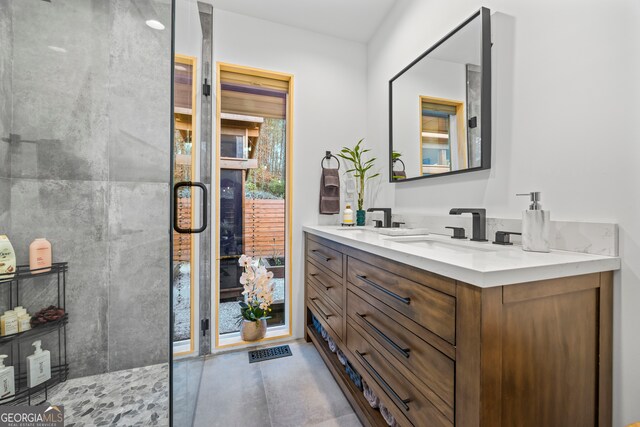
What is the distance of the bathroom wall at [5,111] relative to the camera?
145 centimetres

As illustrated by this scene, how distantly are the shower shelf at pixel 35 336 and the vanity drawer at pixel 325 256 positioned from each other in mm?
1493

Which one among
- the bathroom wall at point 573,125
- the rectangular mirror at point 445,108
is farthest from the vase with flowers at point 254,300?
the bathroom wall at point 573,125

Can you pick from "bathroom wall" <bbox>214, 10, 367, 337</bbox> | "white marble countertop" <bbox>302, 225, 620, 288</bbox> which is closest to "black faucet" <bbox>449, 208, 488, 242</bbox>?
"white marble countertop" <bbox>302, 225, 620, 288</bbox>

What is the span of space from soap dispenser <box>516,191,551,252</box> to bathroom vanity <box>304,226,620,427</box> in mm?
53

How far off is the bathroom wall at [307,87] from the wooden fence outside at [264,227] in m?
0.15

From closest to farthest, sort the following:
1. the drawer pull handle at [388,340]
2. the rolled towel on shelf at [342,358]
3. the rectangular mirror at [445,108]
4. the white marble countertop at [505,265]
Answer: the white marble countertop at [505,265]
the drawer pull handle at [388,340]
the rectangular mirror at [445,108]
the rolled towel on shelf at [342,358]

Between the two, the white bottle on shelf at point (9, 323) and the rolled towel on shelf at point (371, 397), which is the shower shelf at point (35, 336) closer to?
the white bottle on shelf at point (9, 323)

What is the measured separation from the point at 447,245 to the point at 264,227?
144 centimetres

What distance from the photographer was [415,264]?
0.88 metres

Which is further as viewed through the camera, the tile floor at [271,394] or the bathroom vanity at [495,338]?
the tile floor at [271,394]

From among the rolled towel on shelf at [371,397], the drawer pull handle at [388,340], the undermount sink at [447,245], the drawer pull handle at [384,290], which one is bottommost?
the rolled towel on shelf at [371,397]

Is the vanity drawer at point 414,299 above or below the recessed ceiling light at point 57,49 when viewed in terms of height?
below

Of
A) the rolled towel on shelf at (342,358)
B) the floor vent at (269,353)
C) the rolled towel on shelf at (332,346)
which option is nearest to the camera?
the rolled towel on shelf at (342,358)

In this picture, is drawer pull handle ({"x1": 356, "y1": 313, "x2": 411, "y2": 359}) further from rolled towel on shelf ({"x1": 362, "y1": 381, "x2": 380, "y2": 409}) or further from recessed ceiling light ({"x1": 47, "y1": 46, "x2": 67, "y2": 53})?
recessed ceiling light ({"x1": 47, "y1": 46, "x2": 67, "y2": 53})
